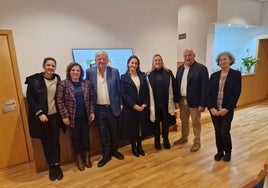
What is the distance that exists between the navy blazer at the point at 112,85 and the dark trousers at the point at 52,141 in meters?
0.60

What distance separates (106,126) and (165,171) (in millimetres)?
951

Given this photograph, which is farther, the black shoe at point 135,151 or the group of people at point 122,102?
the black shoe at point 135,151

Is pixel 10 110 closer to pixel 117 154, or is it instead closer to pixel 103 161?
pixel 103 161

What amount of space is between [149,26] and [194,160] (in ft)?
8.25

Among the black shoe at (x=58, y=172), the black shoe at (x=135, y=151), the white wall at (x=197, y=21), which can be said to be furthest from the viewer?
the white wall at (x=197, y=21)

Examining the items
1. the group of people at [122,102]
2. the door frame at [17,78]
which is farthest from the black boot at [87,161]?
the door frame at [17,78]

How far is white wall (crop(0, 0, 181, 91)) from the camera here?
2939mm

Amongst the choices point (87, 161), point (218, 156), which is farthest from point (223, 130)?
point (87, 161)

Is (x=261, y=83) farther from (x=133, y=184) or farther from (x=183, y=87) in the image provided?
(x=133, y=184)

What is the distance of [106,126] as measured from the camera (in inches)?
113

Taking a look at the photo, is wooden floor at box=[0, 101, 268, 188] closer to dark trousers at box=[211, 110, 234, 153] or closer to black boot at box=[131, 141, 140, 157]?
black boot at box=[131, 141, 140, 157]

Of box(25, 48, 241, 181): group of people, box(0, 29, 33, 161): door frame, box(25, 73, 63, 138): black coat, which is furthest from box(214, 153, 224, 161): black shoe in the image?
box(0, 29, 33, 161): door frame

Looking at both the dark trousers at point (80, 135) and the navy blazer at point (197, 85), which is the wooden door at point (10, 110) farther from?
the navy blazer at point (197, 85)

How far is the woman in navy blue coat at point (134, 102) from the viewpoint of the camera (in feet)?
9.43
